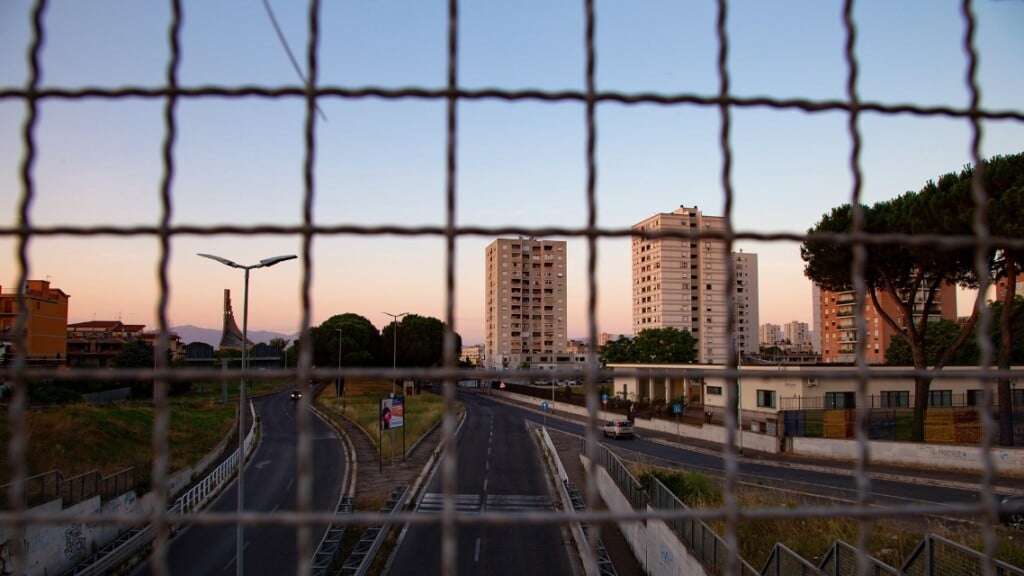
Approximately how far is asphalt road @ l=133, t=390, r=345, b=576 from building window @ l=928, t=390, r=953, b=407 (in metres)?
29.6

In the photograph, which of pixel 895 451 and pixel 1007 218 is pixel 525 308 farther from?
pixel 1007 218

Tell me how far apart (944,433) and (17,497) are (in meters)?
28.4

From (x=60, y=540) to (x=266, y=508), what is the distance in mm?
6752

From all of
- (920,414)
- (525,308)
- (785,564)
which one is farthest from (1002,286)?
(525,308)

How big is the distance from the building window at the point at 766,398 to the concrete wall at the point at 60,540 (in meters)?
25.2

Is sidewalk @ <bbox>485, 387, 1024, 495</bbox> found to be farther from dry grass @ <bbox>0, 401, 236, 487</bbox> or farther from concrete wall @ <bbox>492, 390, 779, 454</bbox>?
dry grass @ <bbox>0, 401, 236, 487</bbox>

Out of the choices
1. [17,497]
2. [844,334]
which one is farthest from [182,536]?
[844,334]

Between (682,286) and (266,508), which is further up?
(682,286)

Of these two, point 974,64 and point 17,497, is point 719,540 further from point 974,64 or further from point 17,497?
point 17,497

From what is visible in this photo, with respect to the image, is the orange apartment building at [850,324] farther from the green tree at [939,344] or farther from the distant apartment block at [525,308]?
the distant apartment block at [525,308]

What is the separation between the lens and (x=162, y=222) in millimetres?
2008

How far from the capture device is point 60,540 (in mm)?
13477

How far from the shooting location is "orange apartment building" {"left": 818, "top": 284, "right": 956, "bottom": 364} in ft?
209

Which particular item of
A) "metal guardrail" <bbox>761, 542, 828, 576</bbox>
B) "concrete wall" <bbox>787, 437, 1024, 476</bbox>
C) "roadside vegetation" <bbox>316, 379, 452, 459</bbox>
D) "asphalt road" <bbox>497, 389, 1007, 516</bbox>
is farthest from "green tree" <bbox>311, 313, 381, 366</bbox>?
"metal guardrail" <bbox>761, 542, 828, 576</bbox>
